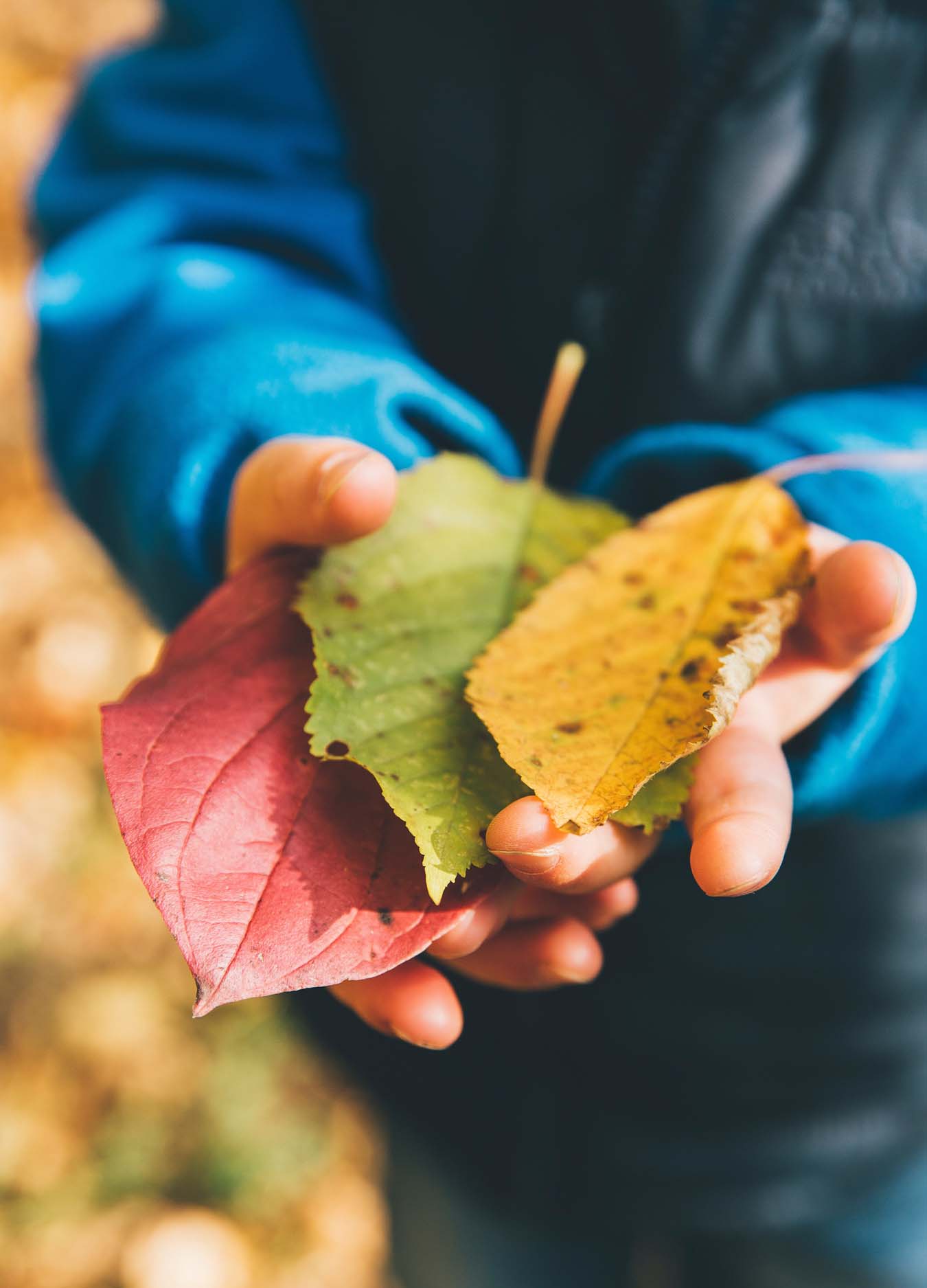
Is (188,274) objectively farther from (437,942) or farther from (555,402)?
(437,942)

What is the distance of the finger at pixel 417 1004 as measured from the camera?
0.40 meters

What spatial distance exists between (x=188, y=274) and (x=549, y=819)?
580 mm

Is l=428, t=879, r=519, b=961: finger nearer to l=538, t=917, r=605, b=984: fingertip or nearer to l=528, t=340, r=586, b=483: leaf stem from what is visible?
l=538, t=917, r=605, b=984: fingertip

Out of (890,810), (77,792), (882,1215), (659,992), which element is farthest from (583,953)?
(77,792)

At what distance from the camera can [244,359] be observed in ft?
1.96

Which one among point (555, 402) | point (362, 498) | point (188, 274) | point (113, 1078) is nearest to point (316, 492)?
point (362, 498)

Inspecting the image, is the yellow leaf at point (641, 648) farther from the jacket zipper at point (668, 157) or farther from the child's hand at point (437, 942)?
the jacket zipper at point (668, 157)

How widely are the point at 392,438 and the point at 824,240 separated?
1.14ft

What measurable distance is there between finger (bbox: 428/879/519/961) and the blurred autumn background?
889 mm

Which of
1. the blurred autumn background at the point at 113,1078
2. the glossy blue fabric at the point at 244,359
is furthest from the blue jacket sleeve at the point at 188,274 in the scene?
the blurred autumn background at the point at 113,1078

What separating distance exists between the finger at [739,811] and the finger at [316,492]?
0.18 metres

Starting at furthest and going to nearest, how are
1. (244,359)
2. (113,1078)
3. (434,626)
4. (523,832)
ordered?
(113,1078) < (244,359) < (434,626) < (523,832)

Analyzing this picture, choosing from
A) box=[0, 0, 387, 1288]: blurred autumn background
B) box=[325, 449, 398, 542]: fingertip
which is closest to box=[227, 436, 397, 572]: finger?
box=[325, 449, 398, 542]: fingertip

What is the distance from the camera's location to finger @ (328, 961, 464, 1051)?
0.40m
